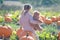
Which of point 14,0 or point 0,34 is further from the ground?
point 0,34

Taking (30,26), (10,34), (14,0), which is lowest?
(14,0)

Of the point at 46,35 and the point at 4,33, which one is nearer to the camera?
the point at 46,35

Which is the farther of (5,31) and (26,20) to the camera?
(5,31)

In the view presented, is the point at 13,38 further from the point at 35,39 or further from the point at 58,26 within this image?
the point at 58,26

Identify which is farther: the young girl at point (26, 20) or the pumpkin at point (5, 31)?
the pumpkin at point (5, 31)

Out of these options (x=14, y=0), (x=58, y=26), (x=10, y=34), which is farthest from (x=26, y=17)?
(x=14, y=0)

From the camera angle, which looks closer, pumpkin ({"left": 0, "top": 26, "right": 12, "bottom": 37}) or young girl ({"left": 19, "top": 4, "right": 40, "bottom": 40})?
young girl ({"left": 19, "top": 4, "right": 40, "bottom": 40})

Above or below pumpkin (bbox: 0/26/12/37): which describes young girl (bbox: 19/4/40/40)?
above

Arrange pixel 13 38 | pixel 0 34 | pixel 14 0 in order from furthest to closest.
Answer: pixel 14 0 → pixel 0 34 → pixel 13 38

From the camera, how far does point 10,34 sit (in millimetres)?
8219

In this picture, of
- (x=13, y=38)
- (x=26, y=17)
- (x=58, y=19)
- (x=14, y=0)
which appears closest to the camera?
(x=26, y=17)

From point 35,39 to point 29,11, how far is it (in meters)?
0.66

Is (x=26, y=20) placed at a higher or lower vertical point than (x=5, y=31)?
higher

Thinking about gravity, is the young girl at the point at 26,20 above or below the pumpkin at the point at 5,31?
above
